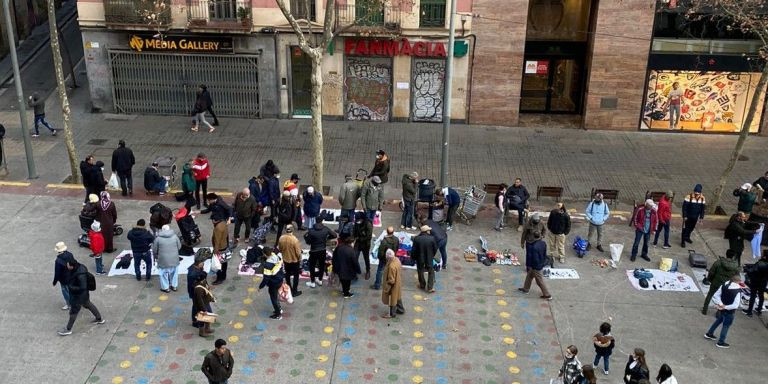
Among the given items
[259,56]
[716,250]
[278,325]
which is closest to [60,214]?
[278,325]

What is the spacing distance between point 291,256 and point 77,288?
378cm

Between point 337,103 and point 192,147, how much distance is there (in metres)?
5.35

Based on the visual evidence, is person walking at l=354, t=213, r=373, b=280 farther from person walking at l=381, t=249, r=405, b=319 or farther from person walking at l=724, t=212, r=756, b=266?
person walking at l=724, t=212, r=756, b=266

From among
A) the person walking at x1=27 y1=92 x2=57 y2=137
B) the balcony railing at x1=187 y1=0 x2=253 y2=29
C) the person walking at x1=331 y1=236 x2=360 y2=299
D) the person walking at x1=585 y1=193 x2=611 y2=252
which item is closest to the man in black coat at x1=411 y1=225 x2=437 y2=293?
the person walking at x1=331 y1=236 x2=360 y2=299

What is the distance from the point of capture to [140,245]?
14711 mm

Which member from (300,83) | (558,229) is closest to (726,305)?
(558,229)

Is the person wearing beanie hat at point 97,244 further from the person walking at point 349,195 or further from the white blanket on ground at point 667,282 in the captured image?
the white blanket on ground at point 667,282

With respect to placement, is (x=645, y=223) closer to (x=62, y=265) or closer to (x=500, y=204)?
(x=500, y=204)

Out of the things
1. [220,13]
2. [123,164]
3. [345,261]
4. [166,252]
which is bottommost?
[345,261]

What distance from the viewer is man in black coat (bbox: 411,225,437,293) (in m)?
14.7

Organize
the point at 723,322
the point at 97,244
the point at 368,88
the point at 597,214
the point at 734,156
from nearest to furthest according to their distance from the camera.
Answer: the point at 723,322 → the point at 97,244 → the point at 597,214 → the point at 734,156 → the point at 368,88

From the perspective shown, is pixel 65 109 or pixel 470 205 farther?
pixel 65 109

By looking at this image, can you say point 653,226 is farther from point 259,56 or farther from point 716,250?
A: point 259,56

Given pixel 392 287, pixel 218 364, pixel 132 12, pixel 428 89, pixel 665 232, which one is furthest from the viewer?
pixel 428 89
